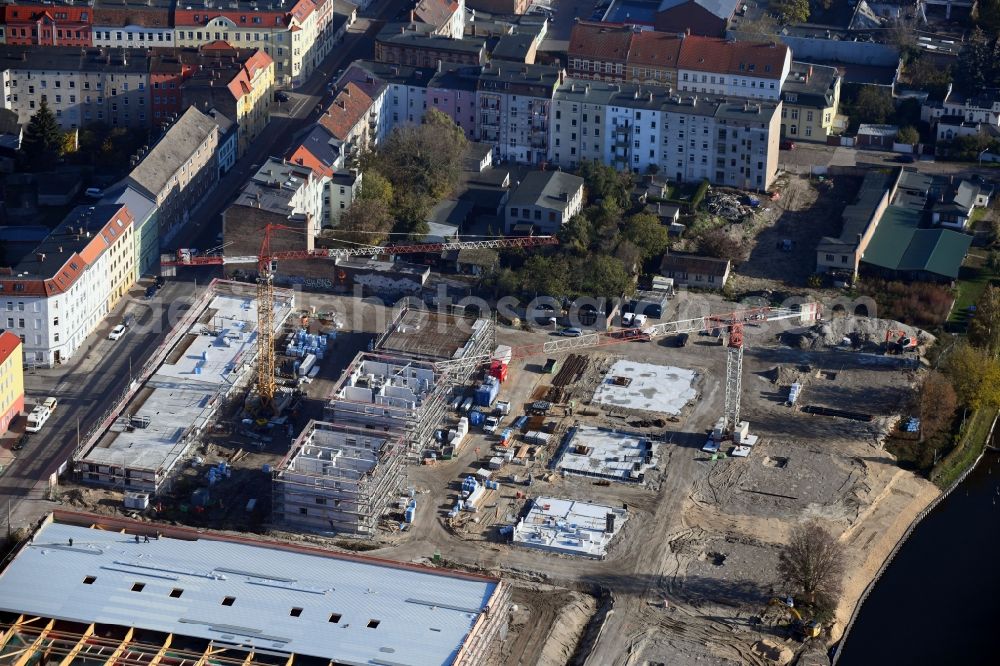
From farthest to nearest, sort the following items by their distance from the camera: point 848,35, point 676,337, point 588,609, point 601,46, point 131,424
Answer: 1. point 848,35
2. point 601,46
3. point 676,337
4. point 131,424
5. point 588,609

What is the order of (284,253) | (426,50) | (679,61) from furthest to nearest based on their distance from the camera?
(426,50) → (679,61) → (284,253)

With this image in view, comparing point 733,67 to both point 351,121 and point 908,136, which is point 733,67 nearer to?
point 908,136

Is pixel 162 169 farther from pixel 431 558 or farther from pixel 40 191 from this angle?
pixel 431 558

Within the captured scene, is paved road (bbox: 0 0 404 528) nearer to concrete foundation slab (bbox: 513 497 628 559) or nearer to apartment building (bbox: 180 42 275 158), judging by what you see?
apartment building (bbox: 180 42 275 158)

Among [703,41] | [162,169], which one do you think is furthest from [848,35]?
[162,169]

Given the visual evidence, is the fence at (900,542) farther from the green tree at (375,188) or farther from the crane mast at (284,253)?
the green tree at (375,188)

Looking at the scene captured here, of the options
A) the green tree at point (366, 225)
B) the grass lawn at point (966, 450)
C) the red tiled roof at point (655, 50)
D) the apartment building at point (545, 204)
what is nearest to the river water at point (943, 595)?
the grass lawn at point (966, 450)

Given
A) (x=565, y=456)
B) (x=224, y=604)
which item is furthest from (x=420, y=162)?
(x=224, y=604)
